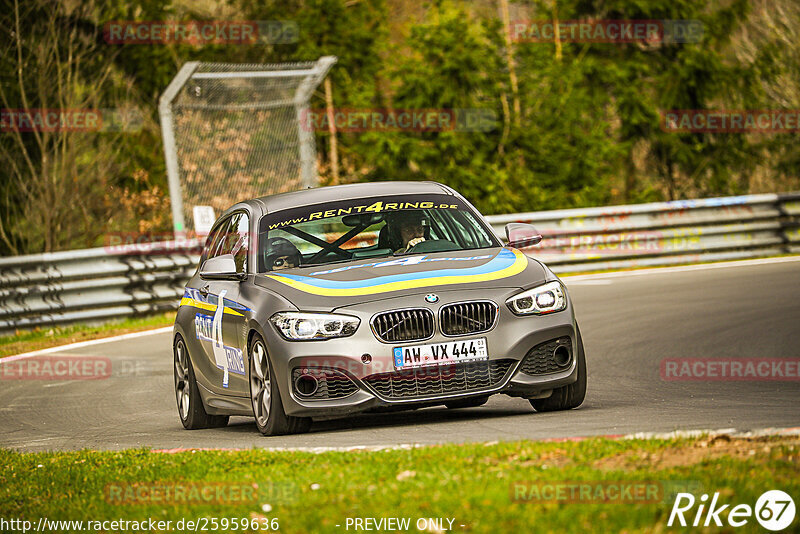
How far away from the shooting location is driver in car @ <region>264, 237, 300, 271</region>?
930 centimetres

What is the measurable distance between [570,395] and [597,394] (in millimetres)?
1257

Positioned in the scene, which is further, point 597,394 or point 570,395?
point 597,394

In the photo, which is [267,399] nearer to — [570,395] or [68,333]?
[570,395]

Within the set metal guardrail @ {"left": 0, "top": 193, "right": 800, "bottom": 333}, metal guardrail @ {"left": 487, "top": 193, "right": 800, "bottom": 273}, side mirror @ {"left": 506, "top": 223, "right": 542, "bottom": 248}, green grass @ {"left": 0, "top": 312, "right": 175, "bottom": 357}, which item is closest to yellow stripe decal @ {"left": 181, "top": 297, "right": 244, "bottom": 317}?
side mirror @ {"left": 506, "top": 223, "right": 542, "bottom": 248}


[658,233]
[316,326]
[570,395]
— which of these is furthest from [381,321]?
[658,233]

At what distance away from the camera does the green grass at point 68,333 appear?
55.1 feet

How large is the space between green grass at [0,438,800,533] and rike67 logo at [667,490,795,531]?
4 centimetres

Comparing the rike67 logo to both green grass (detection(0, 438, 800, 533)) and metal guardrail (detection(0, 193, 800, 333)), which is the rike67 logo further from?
metal guardrail (detection(0, 193, 800, 333))

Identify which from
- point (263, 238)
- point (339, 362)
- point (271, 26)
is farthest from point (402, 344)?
point (271, 26)

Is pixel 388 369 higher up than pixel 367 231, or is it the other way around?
pixel 367 231

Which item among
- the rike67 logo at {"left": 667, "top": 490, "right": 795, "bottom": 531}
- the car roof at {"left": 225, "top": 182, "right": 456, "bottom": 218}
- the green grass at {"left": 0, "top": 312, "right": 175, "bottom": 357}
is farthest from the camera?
the green grass at {"left": 0, "top": 312, "right": 175, "bottom": 357}

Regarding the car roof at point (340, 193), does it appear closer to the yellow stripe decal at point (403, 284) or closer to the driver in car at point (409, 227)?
the driver in car at point (409, 227)

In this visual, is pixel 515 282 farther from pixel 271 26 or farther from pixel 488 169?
pixel 271 26

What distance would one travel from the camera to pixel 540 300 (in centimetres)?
851
